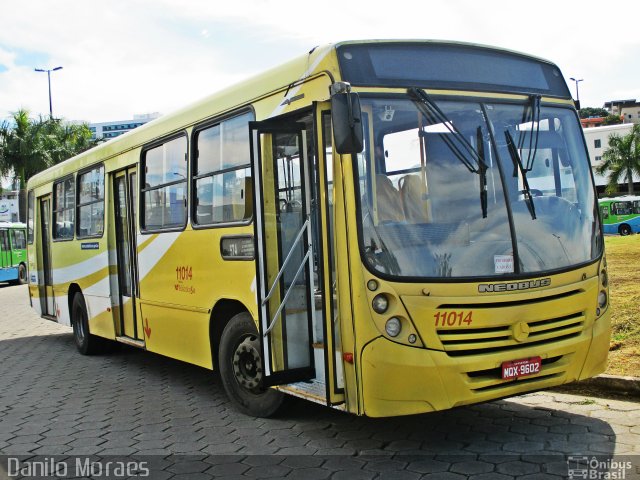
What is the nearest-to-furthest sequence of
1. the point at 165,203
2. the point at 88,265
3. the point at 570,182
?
the point at 570,182
the point at 165,203
the point at 88,265

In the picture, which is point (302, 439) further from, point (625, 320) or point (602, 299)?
point (625, 320)

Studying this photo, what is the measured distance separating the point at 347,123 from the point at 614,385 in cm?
358

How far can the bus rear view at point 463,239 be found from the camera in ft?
15.9

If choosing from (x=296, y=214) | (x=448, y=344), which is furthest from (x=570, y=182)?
(x=296, y=214)

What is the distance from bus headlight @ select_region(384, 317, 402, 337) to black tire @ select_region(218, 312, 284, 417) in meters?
1.69

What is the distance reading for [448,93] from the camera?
5273mm

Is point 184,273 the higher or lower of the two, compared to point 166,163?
lower

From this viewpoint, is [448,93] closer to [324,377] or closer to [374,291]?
[374,291]

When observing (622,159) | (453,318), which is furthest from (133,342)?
(622,159)

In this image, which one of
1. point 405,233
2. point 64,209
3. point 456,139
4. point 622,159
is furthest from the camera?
point 622,159

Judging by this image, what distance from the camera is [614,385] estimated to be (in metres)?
6.43

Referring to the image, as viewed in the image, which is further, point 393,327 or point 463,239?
point 463,239

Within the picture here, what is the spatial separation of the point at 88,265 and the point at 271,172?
18.2 feet

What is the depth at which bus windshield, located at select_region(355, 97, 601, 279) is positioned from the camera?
4.96 m
